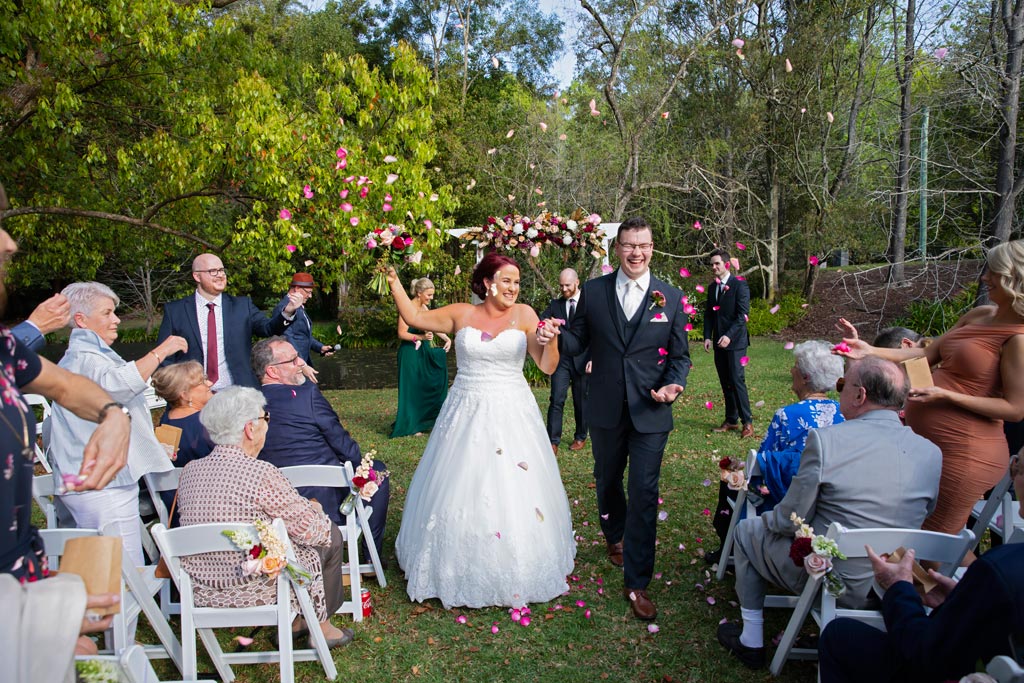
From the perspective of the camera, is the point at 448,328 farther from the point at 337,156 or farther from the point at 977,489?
the point at 337,156

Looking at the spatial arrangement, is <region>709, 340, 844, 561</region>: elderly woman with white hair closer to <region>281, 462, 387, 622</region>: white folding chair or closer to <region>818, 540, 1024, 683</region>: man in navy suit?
<region>818, 540, 1024, 683</region>: man in navy suit

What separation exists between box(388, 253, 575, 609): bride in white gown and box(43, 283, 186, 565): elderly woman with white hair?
159 cm

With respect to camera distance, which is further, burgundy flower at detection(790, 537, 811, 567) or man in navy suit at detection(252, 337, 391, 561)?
man in navy suit at detection(252, 337, 391, 561)

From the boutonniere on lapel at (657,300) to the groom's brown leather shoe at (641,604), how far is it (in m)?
1.73

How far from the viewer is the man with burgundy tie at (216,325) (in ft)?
19.2

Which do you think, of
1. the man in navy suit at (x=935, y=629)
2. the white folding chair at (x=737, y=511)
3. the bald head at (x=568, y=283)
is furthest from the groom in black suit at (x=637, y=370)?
the bald head at (x=568, y=283)

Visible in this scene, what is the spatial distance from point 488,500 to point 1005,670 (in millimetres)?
2787

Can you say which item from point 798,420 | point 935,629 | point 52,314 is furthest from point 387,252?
point 935,629

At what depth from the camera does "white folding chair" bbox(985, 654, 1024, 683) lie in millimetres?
1887

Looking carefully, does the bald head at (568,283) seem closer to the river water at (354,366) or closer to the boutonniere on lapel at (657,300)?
the boutonniere on lapel at (657,300)

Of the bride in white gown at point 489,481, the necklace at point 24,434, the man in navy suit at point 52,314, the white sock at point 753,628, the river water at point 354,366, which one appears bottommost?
the river water at point 354,366

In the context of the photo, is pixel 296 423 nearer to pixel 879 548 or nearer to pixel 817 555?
pixel 817 555

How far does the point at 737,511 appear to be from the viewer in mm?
4328

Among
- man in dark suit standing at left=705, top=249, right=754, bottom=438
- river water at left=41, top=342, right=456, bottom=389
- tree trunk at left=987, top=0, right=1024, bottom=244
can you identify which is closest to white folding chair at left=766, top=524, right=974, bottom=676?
man in dark suit standing at left=705, top=249, right=754, bottom=438
